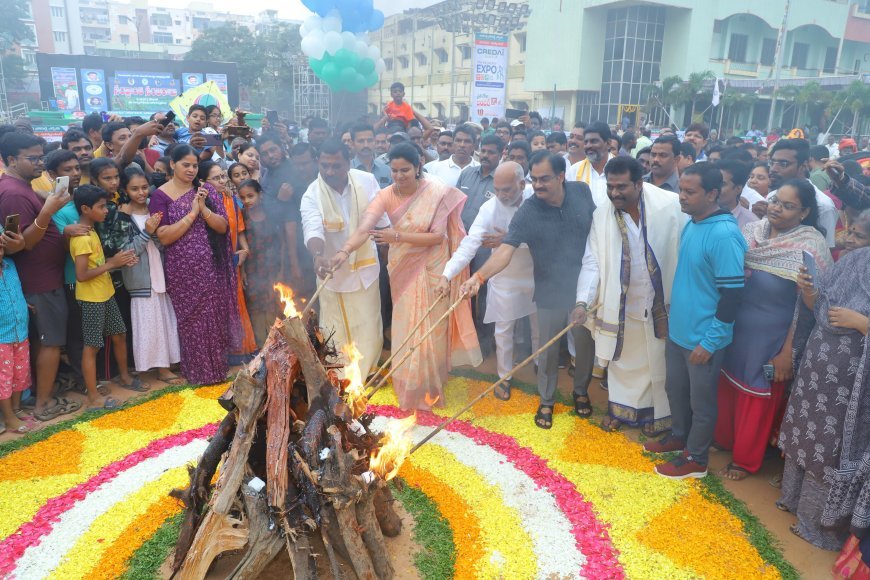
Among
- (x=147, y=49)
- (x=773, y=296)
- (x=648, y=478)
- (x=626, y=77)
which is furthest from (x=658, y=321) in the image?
(x=147, y=49)

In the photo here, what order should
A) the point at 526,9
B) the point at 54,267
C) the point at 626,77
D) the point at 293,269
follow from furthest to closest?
the point at 626,77 < the point at 526,9 < the point at 293,269 < the point at 54,267

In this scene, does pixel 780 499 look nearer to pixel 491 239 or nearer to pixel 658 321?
pixel 658 321

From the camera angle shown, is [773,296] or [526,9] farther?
Result: [526,9]

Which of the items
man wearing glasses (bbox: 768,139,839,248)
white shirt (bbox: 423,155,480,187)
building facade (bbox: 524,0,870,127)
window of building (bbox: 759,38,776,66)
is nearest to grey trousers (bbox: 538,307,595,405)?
man wearing glasses (bbox: 768,139,839,248)

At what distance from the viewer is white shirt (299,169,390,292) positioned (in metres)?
5.23

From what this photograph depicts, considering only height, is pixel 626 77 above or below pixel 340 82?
above

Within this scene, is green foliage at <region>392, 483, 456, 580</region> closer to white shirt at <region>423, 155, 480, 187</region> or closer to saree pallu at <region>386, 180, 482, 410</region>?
saree pallu at <region>386, 180, 482, 410</region>

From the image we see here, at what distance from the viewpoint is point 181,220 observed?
521 centimetres

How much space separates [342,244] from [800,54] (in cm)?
4572

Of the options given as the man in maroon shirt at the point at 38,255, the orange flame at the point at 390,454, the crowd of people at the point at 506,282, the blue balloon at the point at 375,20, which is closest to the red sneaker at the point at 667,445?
the crowd of people at the point at 506,282

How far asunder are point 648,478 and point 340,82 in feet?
30.0

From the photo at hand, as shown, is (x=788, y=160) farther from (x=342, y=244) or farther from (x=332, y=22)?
(x=332, y=22)

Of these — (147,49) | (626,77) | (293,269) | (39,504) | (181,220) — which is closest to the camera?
(39,504)

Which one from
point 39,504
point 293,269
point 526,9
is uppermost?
point 526,9
